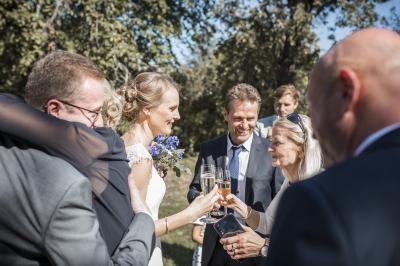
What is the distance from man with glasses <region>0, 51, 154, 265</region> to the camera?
1612 mm

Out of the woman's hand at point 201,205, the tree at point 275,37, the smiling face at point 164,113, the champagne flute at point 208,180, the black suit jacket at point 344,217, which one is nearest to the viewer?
the black suit jacket at point 344,217

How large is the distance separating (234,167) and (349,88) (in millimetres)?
3405

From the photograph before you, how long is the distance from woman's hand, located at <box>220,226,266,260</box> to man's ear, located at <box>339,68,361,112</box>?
2.09 m

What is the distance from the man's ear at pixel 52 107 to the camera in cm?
191

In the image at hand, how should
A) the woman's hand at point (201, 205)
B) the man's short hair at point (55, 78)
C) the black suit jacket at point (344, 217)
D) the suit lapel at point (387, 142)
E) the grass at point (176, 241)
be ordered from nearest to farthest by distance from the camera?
the black suit jacket at point (344, 217) → the suit lapel at point (387, 142) → the man's short hair at point (55, 78) → the woman's hand at point (201, 205) → the grass at point (176, 241)

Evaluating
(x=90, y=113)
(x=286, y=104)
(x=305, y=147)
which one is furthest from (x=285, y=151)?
(x=286, y=104)

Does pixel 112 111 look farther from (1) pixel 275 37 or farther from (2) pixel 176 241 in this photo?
(1) pixel 275 37

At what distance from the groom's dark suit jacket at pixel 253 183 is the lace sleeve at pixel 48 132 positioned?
260cm

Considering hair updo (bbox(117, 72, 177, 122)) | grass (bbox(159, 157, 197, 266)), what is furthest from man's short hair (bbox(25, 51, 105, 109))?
grass (bbox(159, 157, 197, 266))

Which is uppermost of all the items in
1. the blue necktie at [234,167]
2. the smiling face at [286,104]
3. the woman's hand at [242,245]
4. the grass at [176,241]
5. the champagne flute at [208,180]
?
the smiling face at [286,104]

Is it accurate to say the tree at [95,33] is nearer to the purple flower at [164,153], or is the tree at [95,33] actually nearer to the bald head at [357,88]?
the purple flower at [164,153]

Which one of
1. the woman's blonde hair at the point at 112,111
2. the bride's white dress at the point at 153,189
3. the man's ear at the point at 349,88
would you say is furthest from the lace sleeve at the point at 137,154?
the man's ear at the point at 349,88

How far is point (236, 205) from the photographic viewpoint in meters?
3.68

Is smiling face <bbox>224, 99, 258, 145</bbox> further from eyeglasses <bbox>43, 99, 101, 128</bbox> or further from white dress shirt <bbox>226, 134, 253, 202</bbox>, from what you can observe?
eyeglasses <bbox>43, 99, 101, 128</bbox>
